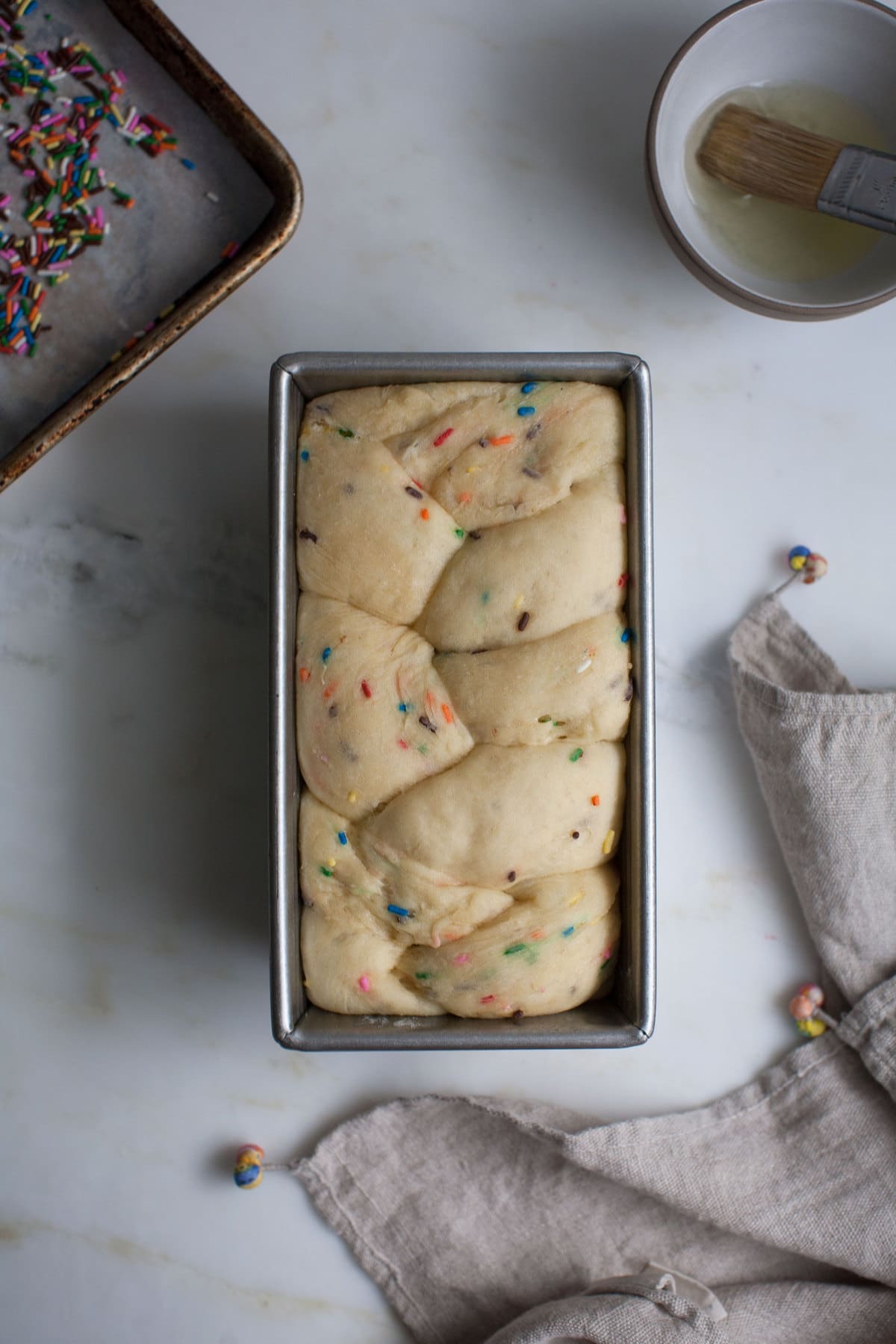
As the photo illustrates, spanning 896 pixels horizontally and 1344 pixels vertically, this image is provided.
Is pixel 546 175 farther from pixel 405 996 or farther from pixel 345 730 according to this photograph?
pixel 405 996

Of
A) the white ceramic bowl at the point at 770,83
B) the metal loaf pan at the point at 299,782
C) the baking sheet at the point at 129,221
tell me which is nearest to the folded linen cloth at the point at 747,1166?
the metal loaf pan at the point at 299,782

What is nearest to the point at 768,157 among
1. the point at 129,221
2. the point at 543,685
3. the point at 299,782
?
the point at 543,685

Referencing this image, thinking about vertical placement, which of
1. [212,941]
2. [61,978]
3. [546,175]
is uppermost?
[546,175]

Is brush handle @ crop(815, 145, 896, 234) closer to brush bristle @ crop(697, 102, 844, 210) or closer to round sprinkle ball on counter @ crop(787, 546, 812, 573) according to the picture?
brush bristle @ crop(697, 102, 844, 210)

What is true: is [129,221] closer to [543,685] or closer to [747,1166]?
[543,685]

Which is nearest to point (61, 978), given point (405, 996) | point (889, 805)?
point (405, 996)

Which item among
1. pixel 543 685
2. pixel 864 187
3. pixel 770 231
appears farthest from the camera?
pixel 770 231
